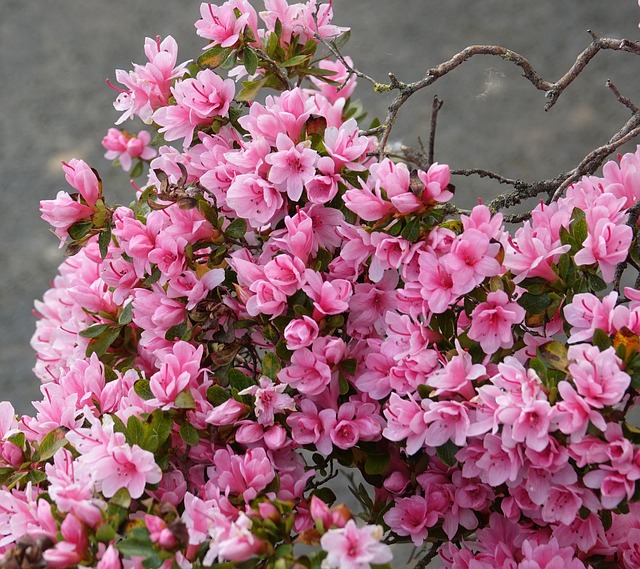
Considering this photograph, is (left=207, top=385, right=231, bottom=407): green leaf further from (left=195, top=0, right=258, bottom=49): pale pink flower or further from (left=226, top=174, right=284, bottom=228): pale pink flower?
(left=195, top=0, right=258, bottom=49): pale pink flower

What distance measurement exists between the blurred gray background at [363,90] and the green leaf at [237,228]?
1.28 metres

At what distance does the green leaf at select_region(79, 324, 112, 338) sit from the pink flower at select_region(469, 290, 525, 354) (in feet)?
1.29

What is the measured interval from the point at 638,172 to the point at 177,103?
0.48 metres

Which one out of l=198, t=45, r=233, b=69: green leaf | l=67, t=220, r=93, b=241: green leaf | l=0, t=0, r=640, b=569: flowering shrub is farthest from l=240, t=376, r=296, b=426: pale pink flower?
l=198, t=45, r=233, b=69: green leaf

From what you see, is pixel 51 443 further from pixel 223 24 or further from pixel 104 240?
pixel 223 24

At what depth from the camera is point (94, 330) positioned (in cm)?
89

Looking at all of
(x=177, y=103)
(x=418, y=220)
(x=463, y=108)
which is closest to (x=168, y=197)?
(x=177, y=103)

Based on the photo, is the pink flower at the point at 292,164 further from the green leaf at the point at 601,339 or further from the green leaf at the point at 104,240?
the green leaf at the point at 601,339

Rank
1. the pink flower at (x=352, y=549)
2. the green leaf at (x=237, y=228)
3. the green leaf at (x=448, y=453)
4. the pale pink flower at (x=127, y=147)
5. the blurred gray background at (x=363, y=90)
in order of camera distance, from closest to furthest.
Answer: the pink flower at (x=352, y=549), the green leaf at (x=448, y=453), the green leaf at (x=237, y=228), the pale pink flower at (x=127, y=147), the blurred gray background at (x=363, y=90)

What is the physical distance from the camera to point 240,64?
925 mm

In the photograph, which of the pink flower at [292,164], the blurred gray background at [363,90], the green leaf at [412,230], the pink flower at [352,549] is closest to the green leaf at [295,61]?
the pink flower at [292,164]

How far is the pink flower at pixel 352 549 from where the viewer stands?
627mm

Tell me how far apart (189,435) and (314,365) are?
14 cm

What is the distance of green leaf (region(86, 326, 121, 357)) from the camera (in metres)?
0.90
